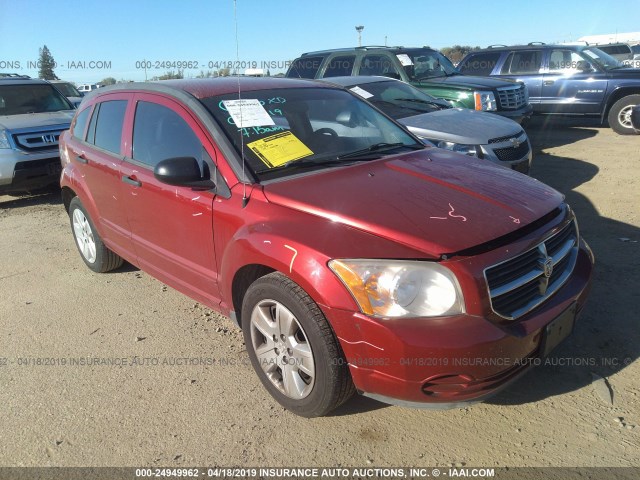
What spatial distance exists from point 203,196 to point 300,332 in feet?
3.38

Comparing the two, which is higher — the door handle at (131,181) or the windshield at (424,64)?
the windshield at (424,64)

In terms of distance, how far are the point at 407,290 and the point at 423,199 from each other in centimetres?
62

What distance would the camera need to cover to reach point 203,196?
119 inches

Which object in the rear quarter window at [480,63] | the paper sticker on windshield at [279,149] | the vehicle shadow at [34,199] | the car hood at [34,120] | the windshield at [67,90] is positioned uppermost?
the paper sticker on windshield at [279,149]

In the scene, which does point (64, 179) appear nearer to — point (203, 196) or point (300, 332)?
point (203, 196)

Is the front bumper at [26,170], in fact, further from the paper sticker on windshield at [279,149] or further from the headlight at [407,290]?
the headlight at [407,290]

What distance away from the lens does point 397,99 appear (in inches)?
279

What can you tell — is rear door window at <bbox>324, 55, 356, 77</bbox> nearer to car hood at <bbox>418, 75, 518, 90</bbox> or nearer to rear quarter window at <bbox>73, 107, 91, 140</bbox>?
car hood at <bbox>418, 75, 518, 90</bbox>

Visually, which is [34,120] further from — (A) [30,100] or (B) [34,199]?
(B) [34,199]

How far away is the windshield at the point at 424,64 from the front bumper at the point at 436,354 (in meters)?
7.33

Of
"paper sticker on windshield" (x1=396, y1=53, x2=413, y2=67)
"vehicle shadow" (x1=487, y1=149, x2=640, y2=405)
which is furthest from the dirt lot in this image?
"paper sticker on windshield" (x1=396, y1=53, x2=413, y2=67)

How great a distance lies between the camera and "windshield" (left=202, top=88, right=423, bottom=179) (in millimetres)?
3039

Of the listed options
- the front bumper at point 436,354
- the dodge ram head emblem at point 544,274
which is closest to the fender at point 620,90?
the dodge ram head emblem at point 544,274

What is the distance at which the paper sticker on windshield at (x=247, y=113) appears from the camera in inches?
123
